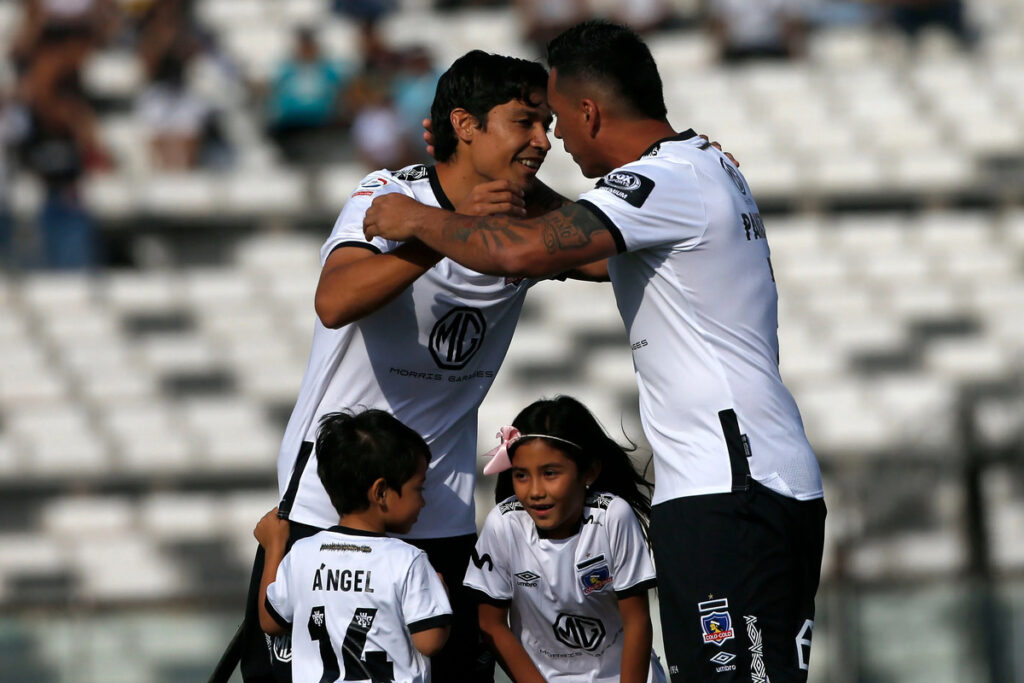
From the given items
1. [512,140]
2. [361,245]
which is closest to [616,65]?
[512,140]

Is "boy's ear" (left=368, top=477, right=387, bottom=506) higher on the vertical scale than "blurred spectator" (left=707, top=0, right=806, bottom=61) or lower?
lower

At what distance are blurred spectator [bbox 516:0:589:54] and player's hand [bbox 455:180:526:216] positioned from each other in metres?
9.65

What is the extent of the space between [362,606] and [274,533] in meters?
0.42

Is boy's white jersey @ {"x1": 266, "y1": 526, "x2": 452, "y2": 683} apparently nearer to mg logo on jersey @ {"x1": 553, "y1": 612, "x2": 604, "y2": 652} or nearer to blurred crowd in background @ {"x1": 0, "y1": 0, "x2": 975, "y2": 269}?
mg logo on jersey @ {"x1": 553, "y1": 612, "x2": 604, "y2": 652}

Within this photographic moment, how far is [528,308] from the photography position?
11.7 metres

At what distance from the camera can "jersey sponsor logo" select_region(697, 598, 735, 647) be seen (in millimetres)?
3557

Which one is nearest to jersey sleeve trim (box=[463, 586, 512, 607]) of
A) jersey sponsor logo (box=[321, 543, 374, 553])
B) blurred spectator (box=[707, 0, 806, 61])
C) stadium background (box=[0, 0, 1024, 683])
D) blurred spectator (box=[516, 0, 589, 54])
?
jersey sponsor logo (box=[321, 543, 374, 553])

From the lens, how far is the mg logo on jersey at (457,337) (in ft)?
13.5

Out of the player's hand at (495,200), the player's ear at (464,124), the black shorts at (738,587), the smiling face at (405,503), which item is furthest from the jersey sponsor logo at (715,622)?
the player's ear at (464,124)

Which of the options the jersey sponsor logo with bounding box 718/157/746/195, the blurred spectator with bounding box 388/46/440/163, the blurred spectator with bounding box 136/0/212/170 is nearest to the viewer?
the jersey sponsor logo with bounding box 718/157/746/195

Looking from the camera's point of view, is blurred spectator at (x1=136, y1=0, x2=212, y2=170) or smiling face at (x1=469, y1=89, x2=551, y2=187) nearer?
smiling face at (x1=469, y1=89, x2=551, y2=187)

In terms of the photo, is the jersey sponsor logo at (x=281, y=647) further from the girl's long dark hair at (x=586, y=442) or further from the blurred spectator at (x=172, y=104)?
the blurred spectator at (x=172, y=104)

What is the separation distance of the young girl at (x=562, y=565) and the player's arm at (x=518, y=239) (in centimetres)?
96

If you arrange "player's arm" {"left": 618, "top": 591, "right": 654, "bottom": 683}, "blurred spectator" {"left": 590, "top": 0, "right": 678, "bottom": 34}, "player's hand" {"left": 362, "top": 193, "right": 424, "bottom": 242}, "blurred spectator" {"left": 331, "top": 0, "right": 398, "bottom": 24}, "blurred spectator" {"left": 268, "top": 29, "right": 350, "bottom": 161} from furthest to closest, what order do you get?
"blurred spectator" {"left": 590, "top": 0, "right": 678, "bottom": 34} → "blurred spectator" {"left": 331, "top": 0, "right": 398, "bottom": 24} → "blurred spectator" {"left": 268, "top": 29, "right": 350, "bottom": 161} → "player's arm" {"left": 618, "top": 591, "right": 654, "bottom": 683} → "player's hand" {"left": 362, "top": 193, "right": 424, "bottom": 242}
